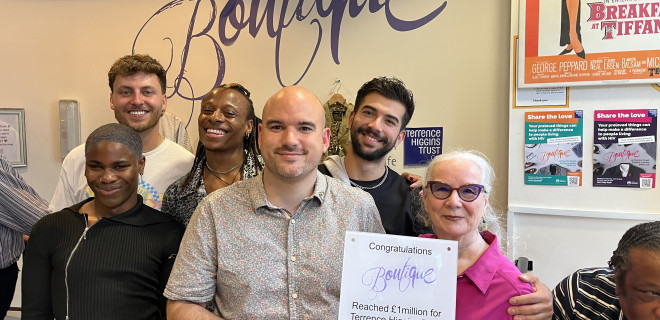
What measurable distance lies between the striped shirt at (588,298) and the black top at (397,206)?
0.59 meters

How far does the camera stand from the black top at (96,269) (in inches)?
64.2

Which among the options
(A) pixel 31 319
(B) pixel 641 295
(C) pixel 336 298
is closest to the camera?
(B) pixel 641 295

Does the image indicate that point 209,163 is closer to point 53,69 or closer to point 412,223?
point 412,223

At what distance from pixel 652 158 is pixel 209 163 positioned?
2.36m

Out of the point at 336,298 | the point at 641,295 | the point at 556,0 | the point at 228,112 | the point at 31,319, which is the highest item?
the point at 556,0

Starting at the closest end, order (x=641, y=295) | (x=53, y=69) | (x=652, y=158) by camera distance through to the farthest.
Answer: (x=641, y=295) → (x=652, y=158) → (x=53, y=69)

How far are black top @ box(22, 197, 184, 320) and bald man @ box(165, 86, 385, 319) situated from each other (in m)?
0.22

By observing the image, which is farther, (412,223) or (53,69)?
(53,69)

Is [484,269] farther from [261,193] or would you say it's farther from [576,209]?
[576,209]

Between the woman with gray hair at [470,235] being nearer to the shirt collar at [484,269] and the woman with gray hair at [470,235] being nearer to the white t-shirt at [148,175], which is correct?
the shirt collar at [484,269]

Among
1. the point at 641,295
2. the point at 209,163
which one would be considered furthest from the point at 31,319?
the point at 641,295

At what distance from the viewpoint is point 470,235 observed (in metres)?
1.42

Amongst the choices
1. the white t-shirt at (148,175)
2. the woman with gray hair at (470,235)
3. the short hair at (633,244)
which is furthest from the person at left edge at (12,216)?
the short hair at (633,244)

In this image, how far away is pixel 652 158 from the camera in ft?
8.35
